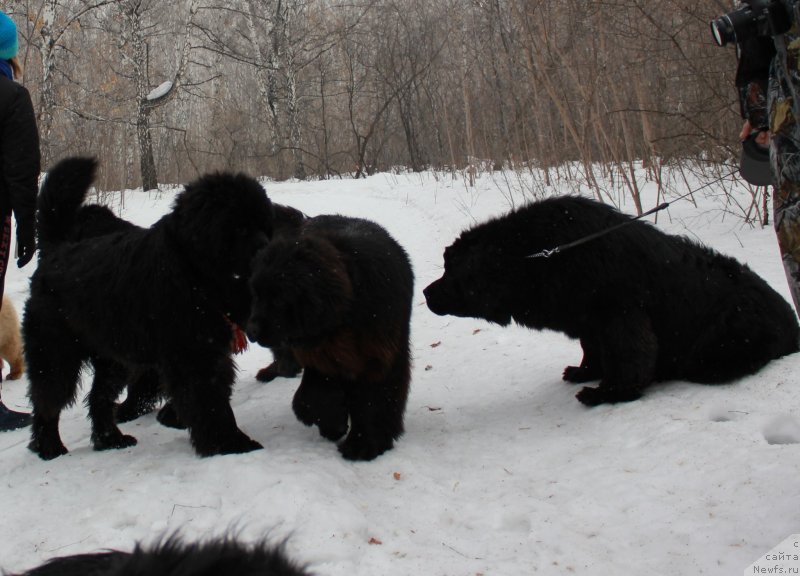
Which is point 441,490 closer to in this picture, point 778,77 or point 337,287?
point 337,287

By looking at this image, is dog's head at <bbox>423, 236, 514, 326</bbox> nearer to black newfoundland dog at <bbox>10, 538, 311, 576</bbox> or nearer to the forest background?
black newfoundland dog at <bbox>10, 538, 311, 576</bbox>

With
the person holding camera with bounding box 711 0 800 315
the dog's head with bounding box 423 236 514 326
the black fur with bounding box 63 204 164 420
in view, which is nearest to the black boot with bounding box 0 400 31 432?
the black fur with bounding box 63 204 164 420

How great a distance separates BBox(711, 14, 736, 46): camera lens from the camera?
261cm

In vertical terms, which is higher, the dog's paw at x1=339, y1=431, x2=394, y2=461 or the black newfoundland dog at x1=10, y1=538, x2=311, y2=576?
the black newfoundland dog at x1=10, y1=538, x2=311, y2=576

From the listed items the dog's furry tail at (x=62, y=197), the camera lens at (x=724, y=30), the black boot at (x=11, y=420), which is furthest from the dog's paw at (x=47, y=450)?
the camera lens at (x=724, y=30)

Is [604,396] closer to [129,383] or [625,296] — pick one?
[625,296]

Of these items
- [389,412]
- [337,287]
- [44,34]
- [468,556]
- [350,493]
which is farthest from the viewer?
[44,34]

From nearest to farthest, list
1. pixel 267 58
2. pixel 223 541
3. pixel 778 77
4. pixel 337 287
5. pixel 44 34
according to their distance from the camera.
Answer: pixel 223 541 → pixel 778 77 → pixel 337 287 → pixel 44 34 → pixel 267 58

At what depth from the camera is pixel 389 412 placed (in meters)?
4.15

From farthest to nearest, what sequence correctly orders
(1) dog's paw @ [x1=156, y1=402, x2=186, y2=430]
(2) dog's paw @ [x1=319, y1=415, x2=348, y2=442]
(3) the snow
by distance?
(1) dog's paw @ [x1=156, y1=402, x2=186, y2=430] < (2) dog's paw @ [x1=319, y1=415, x2=348, y2=442] < (3) the snow

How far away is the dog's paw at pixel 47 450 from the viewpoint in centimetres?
438

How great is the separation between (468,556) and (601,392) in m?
2.05

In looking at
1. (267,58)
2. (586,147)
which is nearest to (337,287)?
(586,147)

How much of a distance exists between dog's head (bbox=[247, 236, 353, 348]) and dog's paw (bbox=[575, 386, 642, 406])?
1.83 metres
